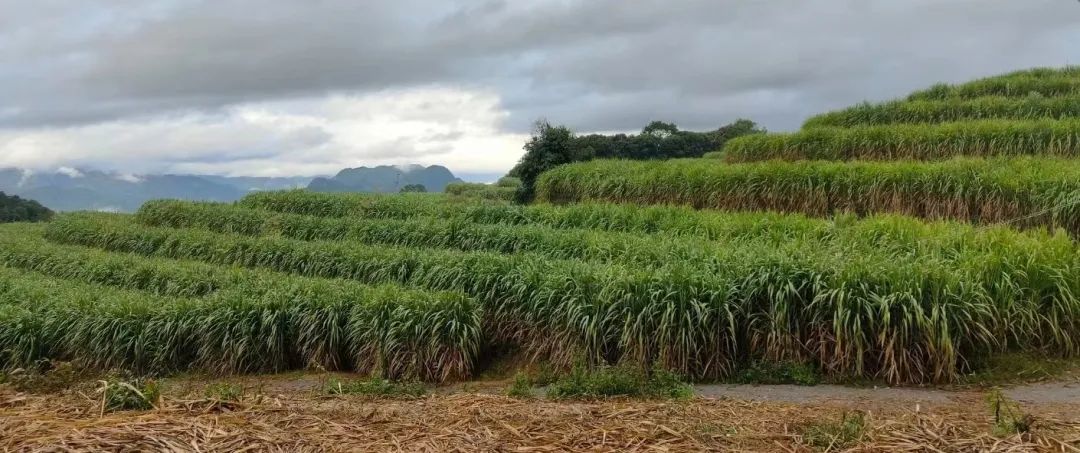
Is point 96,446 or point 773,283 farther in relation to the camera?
point 773,283

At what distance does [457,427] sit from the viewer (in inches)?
160

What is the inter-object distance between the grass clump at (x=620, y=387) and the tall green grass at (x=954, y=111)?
12051 millimetres

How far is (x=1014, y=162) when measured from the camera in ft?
38.4

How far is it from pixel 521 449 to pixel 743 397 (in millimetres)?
3091

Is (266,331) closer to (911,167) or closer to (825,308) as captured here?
(825,308)

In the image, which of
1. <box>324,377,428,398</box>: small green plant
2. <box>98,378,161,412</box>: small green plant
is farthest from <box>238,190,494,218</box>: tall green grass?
<box>98,378,161,412</box>: small green plant

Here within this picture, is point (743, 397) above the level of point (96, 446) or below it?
below

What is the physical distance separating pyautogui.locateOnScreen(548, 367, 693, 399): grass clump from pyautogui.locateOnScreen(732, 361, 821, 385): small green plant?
97cm

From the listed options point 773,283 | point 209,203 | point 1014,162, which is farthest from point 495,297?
point 209,203

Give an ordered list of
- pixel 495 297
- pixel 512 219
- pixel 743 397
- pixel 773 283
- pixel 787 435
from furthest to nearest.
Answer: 1. pixel 512 219
2. pixel 495 297
3. pixel 773 283
4. pixel 743 397
5. pixel 787 435

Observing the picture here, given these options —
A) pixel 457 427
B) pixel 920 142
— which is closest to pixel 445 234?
pixel 920 142

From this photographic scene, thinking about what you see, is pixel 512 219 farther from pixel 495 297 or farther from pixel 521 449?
pixel 521 449

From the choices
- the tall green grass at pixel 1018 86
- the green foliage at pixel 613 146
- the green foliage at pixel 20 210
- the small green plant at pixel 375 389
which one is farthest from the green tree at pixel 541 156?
the green foliage at pixel 20 210

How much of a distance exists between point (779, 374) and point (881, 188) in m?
6.62
